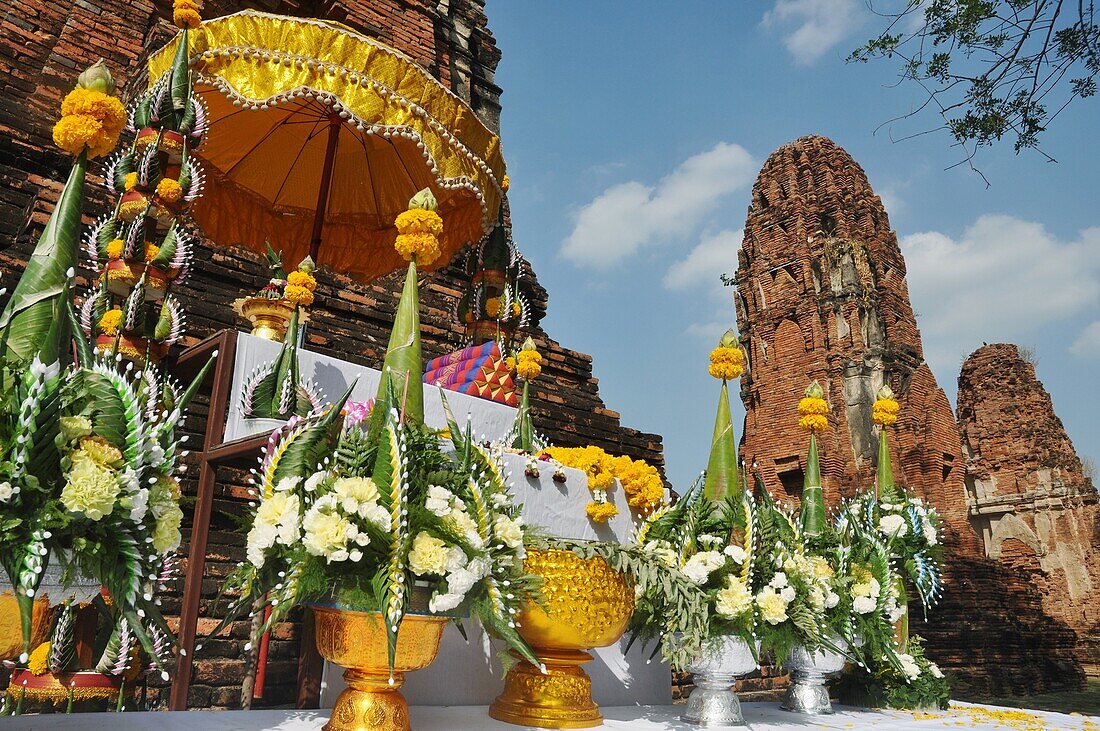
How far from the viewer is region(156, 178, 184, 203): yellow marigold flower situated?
10.3ft

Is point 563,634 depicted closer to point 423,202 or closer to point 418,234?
point 418,234

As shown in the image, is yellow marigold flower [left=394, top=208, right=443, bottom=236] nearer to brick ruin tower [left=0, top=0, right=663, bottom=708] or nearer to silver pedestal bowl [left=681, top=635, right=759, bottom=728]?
silver pedestal bowl [left=681, top=635, right=759, bottom=728]

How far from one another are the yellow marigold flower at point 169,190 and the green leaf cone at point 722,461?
7.87 feet

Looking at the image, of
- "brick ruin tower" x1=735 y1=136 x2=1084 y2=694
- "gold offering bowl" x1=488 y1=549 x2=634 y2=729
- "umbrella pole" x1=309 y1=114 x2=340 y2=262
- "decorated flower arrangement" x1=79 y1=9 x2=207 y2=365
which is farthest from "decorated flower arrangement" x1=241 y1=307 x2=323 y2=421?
"brick ruin tower" x1=735 y1=136 x2=1084 y2=694

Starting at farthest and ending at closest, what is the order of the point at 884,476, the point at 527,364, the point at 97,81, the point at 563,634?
the point at 884,476, the point at 527,364, the point at 563,634, the point at 97,81

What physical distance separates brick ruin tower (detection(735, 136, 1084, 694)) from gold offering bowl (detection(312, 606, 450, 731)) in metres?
13.7

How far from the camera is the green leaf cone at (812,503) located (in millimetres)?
3301

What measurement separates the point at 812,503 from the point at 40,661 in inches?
120

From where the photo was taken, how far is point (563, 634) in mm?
2230

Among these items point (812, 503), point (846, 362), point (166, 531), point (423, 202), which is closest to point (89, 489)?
point (166, 531)

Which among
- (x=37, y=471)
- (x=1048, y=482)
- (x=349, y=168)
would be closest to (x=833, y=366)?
(x=1048, y=482)

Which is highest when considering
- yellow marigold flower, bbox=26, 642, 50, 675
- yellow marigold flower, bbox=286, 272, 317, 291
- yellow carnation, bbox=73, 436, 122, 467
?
yellow marigold flower, bbox=286, 272, 317, 291

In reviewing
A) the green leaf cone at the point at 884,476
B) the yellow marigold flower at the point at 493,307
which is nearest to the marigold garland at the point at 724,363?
the green leaf cone at the point at 884,476

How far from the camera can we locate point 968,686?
11711mm
